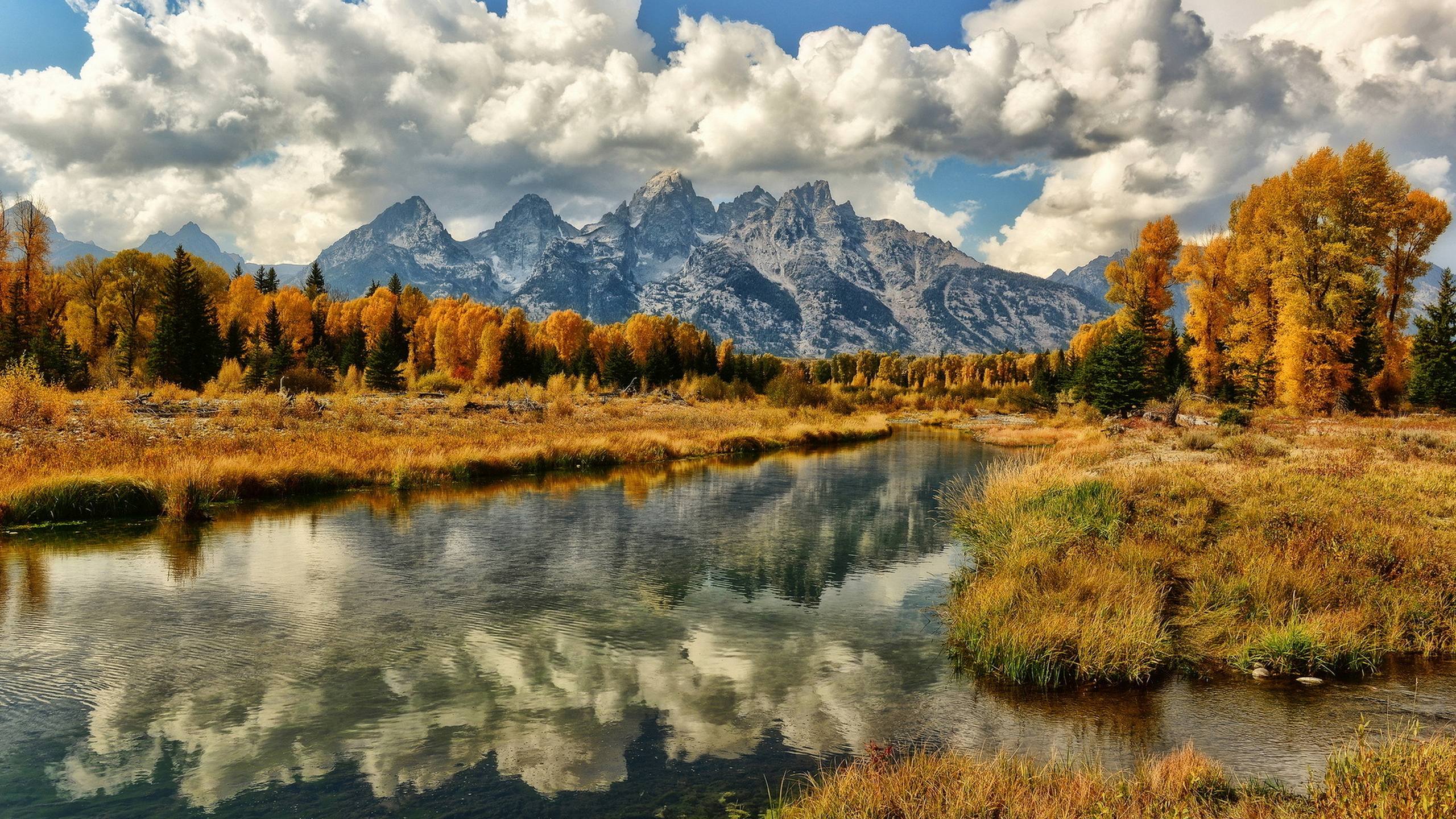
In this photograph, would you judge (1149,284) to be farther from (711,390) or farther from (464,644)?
(464,644)

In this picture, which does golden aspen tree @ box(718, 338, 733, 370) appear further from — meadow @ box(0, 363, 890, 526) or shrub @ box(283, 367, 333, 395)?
meadow @ box(0, 363, 890, 526)

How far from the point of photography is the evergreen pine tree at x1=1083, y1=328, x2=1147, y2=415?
163 feet

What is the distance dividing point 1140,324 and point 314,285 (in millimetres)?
111737

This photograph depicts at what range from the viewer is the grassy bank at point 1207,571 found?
1027 cm

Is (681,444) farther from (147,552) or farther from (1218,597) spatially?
(1218,597)

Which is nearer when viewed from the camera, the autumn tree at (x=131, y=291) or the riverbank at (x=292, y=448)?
the riverbank at (x=292, y=448)

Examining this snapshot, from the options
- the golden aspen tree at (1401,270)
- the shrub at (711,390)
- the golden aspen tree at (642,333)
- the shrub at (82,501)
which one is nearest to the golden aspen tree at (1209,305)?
the golden aspen tree at (1401,270)

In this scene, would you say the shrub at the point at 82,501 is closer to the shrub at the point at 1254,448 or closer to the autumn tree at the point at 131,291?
the shrub at the point at 1254,448

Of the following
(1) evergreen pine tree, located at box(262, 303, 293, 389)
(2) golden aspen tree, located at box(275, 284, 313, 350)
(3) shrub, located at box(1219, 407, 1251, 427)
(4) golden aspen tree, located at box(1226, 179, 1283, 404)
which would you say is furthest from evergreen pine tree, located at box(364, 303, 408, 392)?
(4) golden aspen tree, located at box(1226, 179, 1283, 404)

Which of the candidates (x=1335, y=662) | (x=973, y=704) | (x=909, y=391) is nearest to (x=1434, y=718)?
(x=1335, y=662)

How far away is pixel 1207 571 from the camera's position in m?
12.7

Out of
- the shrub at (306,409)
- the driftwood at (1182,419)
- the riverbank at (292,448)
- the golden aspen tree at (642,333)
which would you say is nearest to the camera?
the riverbank at (292,448)

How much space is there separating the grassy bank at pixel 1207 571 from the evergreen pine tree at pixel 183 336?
54.2 metres

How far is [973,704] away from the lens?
368 inches
